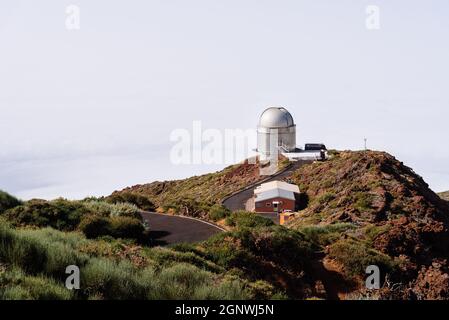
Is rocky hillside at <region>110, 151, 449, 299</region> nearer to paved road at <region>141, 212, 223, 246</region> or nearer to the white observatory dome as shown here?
paved road at <region>141, 212, 223, 246</region>

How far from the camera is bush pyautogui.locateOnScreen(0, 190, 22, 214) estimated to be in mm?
18128

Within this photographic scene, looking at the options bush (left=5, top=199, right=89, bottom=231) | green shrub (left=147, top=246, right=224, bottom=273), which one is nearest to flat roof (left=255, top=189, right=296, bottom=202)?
bush (left=5, top=199, right=89, bottom=231)

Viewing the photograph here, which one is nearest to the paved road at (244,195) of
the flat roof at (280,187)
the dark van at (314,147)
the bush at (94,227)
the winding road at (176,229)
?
the flat roof at (280,187)

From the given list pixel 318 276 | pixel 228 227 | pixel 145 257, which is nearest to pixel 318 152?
pixel 228 227

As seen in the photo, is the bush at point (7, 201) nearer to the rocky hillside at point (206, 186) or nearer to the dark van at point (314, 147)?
the rocky hillside at point (206, 186)

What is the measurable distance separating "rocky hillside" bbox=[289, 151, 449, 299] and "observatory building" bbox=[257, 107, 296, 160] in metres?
8.25

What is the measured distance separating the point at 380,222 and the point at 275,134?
99.7ft

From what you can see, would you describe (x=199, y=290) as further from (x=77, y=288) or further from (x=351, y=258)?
(x=351, y=258)

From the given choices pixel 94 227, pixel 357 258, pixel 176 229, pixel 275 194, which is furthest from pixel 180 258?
pixel 275 194

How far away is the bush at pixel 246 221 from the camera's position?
64.6 ft

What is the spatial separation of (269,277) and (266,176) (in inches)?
1354

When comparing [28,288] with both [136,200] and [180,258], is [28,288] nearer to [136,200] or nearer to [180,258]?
[180,258]

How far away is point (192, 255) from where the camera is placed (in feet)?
44.8

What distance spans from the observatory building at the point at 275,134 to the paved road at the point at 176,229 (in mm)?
34604
